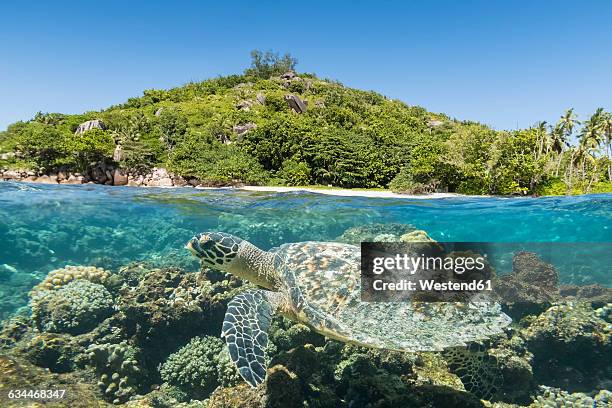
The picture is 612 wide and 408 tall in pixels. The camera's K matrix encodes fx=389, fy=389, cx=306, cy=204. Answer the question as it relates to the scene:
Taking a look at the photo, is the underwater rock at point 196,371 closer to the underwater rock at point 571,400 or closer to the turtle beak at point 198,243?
the turtle beak at point 198,243

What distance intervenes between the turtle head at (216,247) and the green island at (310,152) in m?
19.2

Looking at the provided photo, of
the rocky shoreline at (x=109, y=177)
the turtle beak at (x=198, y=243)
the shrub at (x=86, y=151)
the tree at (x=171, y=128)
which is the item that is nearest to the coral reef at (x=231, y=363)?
the turtle beak at (x=198, y=243)

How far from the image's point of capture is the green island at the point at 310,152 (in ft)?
77.3

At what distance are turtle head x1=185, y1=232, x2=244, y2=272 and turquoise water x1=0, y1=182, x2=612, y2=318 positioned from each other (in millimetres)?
6521

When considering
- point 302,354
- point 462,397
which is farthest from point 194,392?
point 462,397

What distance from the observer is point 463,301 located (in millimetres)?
5539

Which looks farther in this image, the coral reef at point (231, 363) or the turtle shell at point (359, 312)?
Result: the coral reef at point (231, 363)

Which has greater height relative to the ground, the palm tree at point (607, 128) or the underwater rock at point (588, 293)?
the palm tree at point (607, 128)

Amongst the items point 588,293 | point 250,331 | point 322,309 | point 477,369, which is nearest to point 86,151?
point 250,331

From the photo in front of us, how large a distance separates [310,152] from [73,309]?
2364 cm

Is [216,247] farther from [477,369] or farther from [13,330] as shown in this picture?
[13,330]

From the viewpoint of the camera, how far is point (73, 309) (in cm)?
790

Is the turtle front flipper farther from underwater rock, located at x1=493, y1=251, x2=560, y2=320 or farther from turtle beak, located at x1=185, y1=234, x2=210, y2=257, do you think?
underwater rock, located at x1=493, y1=251, x2=560, y2=320

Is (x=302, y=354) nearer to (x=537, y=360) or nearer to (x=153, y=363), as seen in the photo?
(x=153, y=363)
